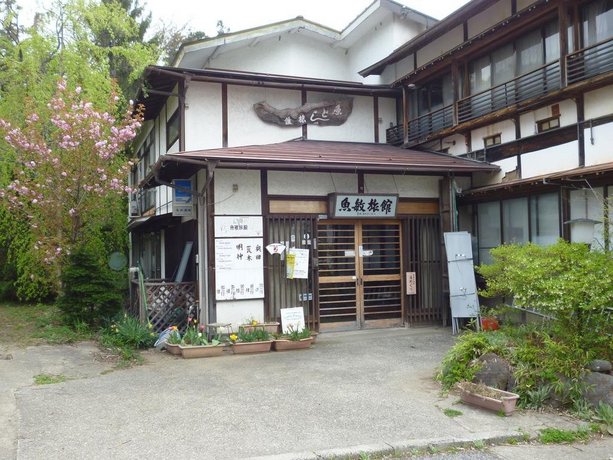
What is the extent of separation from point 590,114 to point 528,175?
5.39ft

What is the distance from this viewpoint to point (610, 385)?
225 inches

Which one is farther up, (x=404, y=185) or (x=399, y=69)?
(x=399, y=69)

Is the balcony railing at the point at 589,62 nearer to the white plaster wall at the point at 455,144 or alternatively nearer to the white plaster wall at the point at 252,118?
the white plaster wall at the point at 455,144

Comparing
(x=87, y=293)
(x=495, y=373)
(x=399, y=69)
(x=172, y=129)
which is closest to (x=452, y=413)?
(x=495, y=373)

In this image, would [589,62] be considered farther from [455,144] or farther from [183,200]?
[183,200]

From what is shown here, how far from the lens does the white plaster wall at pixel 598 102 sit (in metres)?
8.40

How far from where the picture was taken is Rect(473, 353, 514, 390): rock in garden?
252 inches

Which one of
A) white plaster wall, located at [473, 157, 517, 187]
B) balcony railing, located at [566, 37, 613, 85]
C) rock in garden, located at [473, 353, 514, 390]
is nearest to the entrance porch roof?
white plaster wall, located at [473, 157, 517, 187]

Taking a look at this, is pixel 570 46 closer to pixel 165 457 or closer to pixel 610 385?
pixel 610 385

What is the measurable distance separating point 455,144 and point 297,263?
4811 mm

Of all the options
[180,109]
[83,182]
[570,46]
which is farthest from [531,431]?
[83,182]

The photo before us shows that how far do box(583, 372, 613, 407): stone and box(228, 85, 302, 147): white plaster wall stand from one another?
8486mm

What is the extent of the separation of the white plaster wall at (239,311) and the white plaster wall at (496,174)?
5.42m

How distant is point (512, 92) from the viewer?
1034 centimetres
